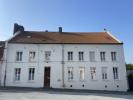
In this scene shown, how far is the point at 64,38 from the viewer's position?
30156mm

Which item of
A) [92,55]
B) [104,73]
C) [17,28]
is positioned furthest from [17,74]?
[104,73]

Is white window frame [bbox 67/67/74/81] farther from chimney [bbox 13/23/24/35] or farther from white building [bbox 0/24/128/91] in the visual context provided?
chimney [bbox 13/23/24/35]

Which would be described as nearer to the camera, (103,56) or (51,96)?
(51,96)

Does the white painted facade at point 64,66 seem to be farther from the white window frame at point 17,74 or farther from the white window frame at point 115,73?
the white window frame at point 17,74

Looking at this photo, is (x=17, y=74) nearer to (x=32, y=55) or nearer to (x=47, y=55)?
(x=32, y=55)

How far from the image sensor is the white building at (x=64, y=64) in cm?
2686

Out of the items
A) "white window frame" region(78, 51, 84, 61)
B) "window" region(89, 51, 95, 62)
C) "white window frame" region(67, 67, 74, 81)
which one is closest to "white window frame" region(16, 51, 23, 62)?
"white window frame" region(67, 67, 74, 81)

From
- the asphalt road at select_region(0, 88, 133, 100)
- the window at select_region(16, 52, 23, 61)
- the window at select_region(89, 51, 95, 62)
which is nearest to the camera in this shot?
the asphalt road at select_region(0, 88, 133, 100)

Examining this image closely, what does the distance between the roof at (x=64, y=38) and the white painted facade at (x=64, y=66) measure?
75 centimetres

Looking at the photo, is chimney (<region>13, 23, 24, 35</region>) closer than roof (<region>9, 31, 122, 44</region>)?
No

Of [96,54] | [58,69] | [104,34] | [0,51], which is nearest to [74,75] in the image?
[58,69]

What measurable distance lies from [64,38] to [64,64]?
5101 mm

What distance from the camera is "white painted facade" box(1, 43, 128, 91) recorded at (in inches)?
1056

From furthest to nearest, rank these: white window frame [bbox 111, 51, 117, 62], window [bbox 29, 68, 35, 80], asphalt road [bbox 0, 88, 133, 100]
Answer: white window frame [bbox 111, 51, 117, 62] < window [bbox 29, 68, 35, 80] < asphalt road [bbox 0, 88, 133, 100]
